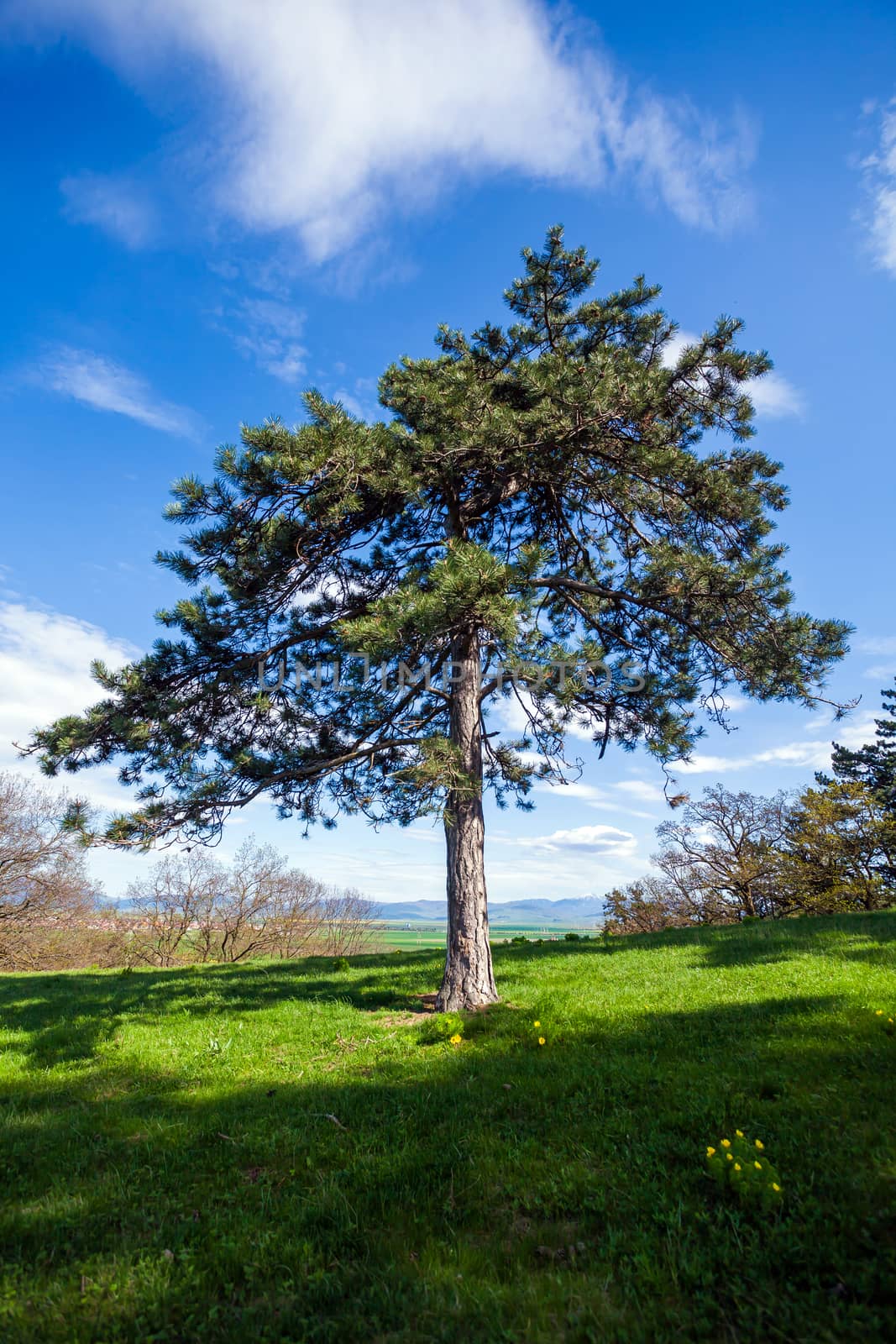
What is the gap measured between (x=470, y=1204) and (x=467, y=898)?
4629mm

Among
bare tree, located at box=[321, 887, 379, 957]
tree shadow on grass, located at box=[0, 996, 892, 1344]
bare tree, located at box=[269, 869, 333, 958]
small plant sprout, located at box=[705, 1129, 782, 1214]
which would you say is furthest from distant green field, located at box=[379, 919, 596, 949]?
small plant sprout, located at box=[705, 1129, 782, 1214]

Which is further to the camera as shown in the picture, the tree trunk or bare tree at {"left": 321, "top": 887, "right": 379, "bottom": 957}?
bare tree at {"left": 321, "top": 887, "right": 379, "bottom": 957}

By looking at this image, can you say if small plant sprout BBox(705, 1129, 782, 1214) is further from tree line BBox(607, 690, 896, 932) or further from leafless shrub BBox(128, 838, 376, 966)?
leafless shrub BBox(128, 838, 376, 966)

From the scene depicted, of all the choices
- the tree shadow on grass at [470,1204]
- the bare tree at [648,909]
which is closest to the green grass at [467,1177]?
the tree shadow on grass at [470,1204]

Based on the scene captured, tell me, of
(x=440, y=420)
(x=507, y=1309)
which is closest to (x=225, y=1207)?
(x=507, y=1309)

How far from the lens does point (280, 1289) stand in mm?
2961

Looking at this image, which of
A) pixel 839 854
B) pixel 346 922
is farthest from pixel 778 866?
pixel 346 922

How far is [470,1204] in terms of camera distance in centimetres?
357

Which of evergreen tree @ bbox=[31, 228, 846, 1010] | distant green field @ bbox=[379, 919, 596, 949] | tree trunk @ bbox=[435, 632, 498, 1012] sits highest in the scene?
evergreen tree @ bbox=[31, 228, 846, 1010]

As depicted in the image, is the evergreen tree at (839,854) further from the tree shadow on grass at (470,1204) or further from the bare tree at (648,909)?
the tree shadow on grass at (470,1204)

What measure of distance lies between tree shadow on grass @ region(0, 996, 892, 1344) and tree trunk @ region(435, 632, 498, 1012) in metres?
2.20

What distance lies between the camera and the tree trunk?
7.99 meters

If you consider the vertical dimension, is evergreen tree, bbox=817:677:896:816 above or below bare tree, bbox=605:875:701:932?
above

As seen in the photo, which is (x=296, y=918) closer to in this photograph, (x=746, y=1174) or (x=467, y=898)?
(x=467, y=898)
